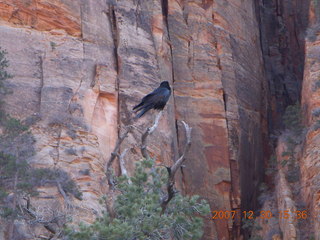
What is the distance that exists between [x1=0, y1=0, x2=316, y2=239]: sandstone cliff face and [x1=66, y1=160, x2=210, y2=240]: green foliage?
2674 mm

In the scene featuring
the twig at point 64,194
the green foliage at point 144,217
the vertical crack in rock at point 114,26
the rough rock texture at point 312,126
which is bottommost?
the green foliage at point 144,217

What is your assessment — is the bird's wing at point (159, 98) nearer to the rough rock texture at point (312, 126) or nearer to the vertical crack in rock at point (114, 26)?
the rough rock texture at point (312, 126)

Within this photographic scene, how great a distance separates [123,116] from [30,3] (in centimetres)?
415

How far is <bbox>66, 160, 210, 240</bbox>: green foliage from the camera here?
12.9 m

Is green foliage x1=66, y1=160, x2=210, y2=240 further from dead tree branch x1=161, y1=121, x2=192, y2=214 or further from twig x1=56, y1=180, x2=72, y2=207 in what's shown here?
twig x1=56, y1=180, x2=72, y2=207

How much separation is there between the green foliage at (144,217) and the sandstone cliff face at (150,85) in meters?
2.67

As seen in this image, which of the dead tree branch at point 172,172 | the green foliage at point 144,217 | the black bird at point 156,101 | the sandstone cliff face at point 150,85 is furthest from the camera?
the sandstone cliff face at point 150,85

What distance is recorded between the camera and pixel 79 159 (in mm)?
18219

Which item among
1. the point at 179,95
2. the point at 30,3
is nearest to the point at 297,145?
the point at 179,95

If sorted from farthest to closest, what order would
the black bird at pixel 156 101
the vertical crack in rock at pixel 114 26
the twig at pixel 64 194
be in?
the vertical crack in rock at pixel 114 26
the twig at pixel 64 194
the black bird at pixel 156 101

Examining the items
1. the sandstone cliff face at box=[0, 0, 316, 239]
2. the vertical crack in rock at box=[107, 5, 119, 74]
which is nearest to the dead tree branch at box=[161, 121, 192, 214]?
the sandstone cliff face at box=[0, 0, 316, 239]

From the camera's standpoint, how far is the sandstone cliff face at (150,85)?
62.0 ft

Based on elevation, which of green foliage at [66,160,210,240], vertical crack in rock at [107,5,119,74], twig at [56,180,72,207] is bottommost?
green foliage at [66,160,210,240]

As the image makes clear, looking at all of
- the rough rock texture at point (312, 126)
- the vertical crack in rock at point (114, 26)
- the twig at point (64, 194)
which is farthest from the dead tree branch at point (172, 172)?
the vertical crack in rock at point (114, 26)
